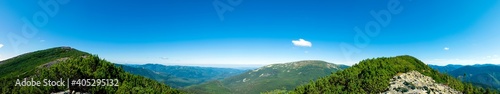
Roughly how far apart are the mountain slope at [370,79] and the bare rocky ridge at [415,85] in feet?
4.96

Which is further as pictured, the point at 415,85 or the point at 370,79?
the point at 370,79

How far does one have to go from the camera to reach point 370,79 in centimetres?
6006

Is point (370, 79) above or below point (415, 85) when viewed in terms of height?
above

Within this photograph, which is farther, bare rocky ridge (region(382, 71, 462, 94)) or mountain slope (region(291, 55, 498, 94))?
mountain slope (region(291, 55, 498, 94))

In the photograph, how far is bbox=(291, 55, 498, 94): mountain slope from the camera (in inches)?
2298

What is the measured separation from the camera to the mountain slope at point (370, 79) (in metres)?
58.4

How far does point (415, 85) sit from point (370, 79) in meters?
8.23

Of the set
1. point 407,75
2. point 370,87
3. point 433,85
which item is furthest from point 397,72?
point 370,87

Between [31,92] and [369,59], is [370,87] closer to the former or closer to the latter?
[369,59]

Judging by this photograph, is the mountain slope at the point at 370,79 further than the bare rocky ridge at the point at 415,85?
Yes

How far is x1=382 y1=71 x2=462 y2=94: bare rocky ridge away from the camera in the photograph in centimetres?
5469

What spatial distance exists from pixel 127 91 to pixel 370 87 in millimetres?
46028

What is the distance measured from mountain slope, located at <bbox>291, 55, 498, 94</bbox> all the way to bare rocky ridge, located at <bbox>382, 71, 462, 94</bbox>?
1.51 metres

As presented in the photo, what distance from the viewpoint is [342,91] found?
189 ft
